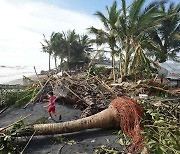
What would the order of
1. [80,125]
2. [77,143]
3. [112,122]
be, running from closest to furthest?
[77,143] < [80,125] < [112,122]

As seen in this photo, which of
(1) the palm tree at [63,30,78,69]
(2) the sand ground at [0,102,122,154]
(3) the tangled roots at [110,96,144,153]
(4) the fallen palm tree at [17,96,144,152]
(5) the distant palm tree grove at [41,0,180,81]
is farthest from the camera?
(1) the palm tree at [63,30,78,69]

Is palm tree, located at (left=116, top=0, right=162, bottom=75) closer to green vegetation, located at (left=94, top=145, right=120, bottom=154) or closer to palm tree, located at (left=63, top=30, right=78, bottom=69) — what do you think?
green vegetation, located at (left=94, top=145, right=120, bottom=154)

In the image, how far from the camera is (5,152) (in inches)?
227

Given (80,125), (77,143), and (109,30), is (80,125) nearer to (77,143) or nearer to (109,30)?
(77,143)

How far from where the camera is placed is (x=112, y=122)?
22.1 feet

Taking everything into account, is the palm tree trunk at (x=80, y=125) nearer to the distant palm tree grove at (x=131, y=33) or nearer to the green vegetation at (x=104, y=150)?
the green vegetation at (x=104, y=150)

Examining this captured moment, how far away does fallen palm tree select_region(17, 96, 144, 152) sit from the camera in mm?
6379

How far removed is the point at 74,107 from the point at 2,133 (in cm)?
323

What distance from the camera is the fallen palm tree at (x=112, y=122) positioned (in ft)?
20.9

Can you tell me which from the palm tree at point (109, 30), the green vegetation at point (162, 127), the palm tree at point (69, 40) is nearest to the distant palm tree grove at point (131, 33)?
the palm tree at point (109, 30)

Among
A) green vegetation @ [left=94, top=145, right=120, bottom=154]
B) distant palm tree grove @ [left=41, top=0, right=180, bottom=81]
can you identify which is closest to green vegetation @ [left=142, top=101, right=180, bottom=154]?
green vegetation @ [left=94, top=145, right=120, bottom=154]

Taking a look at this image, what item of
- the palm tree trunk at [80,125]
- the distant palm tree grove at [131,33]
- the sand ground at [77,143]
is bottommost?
the sand ground at [77,143]

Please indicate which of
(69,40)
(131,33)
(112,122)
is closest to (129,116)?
(112,122)

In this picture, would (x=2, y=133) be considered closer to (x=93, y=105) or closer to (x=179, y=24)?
(x=93, y=105)
